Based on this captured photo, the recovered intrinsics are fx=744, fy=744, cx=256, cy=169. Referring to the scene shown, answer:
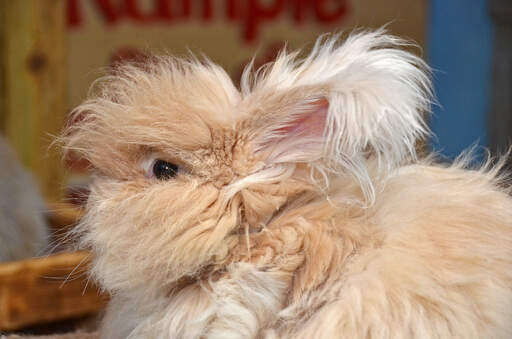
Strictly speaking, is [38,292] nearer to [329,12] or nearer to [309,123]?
[309,123]

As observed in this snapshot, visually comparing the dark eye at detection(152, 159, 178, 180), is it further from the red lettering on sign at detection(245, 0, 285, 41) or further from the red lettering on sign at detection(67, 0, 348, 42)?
the red lettering on sign at detection(245, 0, 285, 41)

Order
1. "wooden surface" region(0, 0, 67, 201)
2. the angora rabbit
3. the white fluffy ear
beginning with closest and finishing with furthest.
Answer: the white fluffy ear, the angora rabbit, "wooden surface" region(0, 0, 67, 201)

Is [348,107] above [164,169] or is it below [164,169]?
above

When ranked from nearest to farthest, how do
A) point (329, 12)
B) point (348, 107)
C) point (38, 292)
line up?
point (348, 107) < point (38, 292) < point (329, 12)

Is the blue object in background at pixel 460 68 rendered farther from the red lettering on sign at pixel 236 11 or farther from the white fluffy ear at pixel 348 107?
the white fluffy ear at pixel 348 107

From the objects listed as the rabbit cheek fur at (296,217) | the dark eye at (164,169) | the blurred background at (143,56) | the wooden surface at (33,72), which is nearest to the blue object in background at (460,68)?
the blurred background at (143,56)

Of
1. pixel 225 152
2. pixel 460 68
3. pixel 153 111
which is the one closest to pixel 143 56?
pixel 153 111

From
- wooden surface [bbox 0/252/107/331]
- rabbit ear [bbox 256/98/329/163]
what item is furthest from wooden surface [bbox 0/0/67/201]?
rabbit ear [bbox 256/98/329/163]
